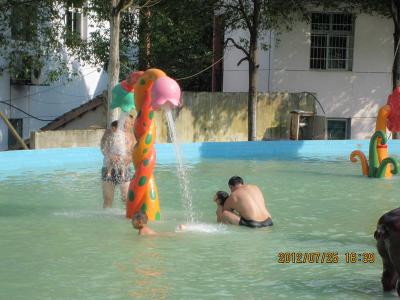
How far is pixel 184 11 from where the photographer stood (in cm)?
2280

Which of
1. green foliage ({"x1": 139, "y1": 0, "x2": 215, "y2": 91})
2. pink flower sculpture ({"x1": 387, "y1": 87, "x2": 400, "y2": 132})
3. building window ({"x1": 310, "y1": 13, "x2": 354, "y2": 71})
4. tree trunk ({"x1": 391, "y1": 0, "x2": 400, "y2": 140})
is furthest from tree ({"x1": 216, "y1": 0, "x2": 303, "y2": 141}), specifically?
pink flower sculpture ({"x1": 387, "y1": 87, "x2": 400, "y2": 132})

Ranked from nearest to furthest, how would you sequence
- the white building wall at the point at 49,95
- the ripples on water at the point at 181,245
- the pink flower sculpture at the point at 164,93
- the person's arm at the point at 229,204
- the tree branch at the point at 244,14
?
the ripples on water at the point at 181,245
the pink flower sculpture at the point at 164,93
the person's arm at the point at 229,204
the tree branch at the point at 244,14
the white building wall at the point at 49,95

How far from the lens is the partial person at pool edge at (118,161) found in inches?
444

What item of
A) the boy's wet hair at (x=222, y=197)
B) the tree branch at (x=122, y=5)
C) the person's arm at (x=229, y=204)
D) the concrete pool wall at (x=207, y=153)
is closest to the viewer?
the person's arm at (x=229, y=204)

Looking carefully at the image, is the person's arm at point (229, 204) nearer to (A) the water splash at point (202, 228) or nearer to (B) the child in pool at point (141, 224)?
(A) the water splash at point (202, 228)

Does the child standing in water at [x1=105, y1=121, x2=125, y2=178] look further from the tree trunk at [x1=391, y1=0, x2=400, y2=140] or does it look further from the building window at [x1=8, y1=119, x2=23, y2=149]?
the tree trunk at [x1=391, y1=0, x2=400, y2=140]

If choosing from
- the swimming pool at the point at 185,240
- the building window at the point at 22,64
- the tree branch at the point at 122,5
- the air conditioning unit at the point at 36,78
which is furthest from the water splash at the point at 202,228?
the air conditioning unit at the point at 36,78

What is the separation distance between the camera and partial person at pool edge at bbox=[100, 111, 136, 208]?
1127 centimetres

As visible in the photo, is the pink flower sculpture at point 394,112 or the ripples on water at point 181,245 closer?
the ripples on water at point 181,245

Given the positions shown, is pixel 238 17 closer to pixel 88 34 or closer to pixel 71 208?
pixel 88 34

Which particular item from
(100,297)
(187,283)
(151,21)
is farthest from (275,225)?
(151,21)

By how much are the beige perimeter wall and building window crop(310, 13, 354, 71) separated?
2033 millimetres

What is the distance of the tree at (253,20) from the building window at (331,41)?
1187 millimetres

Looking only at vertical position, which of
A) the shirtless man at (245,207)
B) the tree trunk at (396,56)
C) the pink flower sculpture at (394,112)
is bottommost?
the shirtless man at (245,207)
